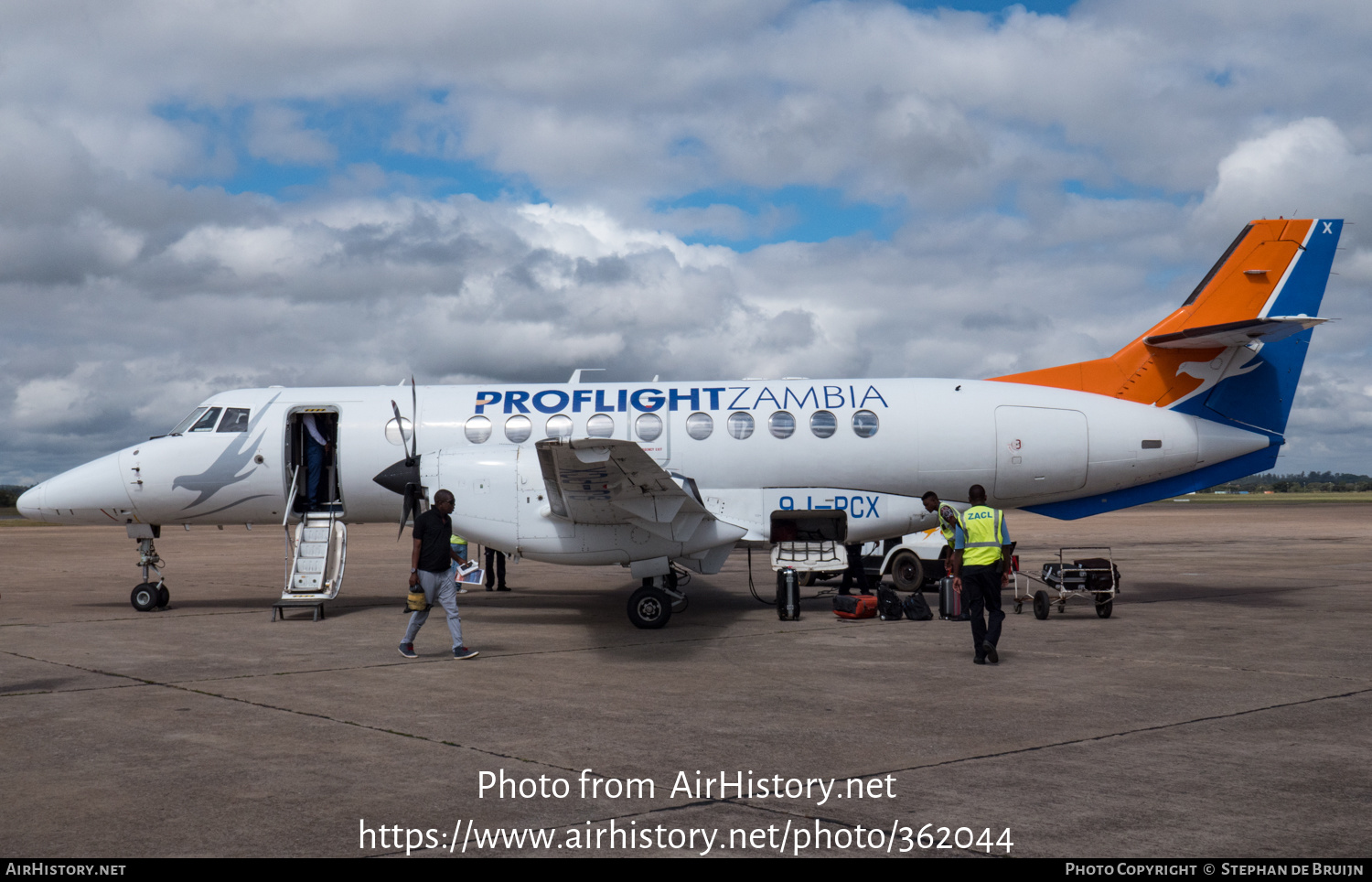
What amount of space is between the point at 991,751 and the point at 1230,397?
39.1ft

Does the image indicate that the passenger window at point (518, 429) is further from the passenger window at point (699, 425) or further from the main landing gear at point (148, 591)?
the main landing gear at point (148, 591)

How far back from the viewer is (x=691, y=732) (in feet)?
25.2

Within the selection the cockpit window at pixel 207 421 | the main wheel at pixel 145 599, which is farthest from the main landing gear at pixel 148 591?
the cockpit window at pixel 207 421

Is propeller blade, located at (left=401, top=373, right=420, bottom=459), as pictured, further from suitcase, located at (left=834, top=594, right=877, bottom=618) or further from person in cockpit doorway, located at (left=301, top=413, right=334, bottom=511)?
suitcase, located at (left=834, top=594, right=877, bottom=618)

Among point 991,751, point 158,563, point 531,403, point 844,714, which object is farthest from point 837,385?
point 158,563

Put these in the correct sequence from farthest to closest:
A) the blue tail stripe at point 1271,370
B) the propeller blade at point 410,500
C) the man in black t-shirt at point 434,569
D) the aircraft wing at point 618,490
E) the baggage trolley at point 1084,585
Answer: the blue tail stripe at point 1271,370, the baggage trolley at point 1084,585, the propeller blade at point 410,500, the aircraft wing at point 618,490, the man in black t-shirt at point 434,569

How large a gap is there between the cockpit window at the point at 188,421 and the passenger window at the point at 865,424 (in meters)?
10.9

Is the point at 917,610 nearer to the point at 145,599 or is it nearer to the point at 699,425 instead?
the point at 699,425

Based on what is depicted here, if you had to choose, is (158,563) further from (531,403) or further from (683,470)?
(683,470)

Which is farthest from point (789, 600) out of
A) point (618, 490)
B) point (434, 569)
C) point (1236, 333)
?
point (1236, 333)

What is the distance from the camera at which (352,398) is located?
1719 centimetres

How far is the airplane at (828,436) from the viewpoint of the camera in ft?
51.8

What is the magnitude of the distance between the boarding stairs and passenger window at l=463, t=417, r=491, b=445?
96.1 inches
